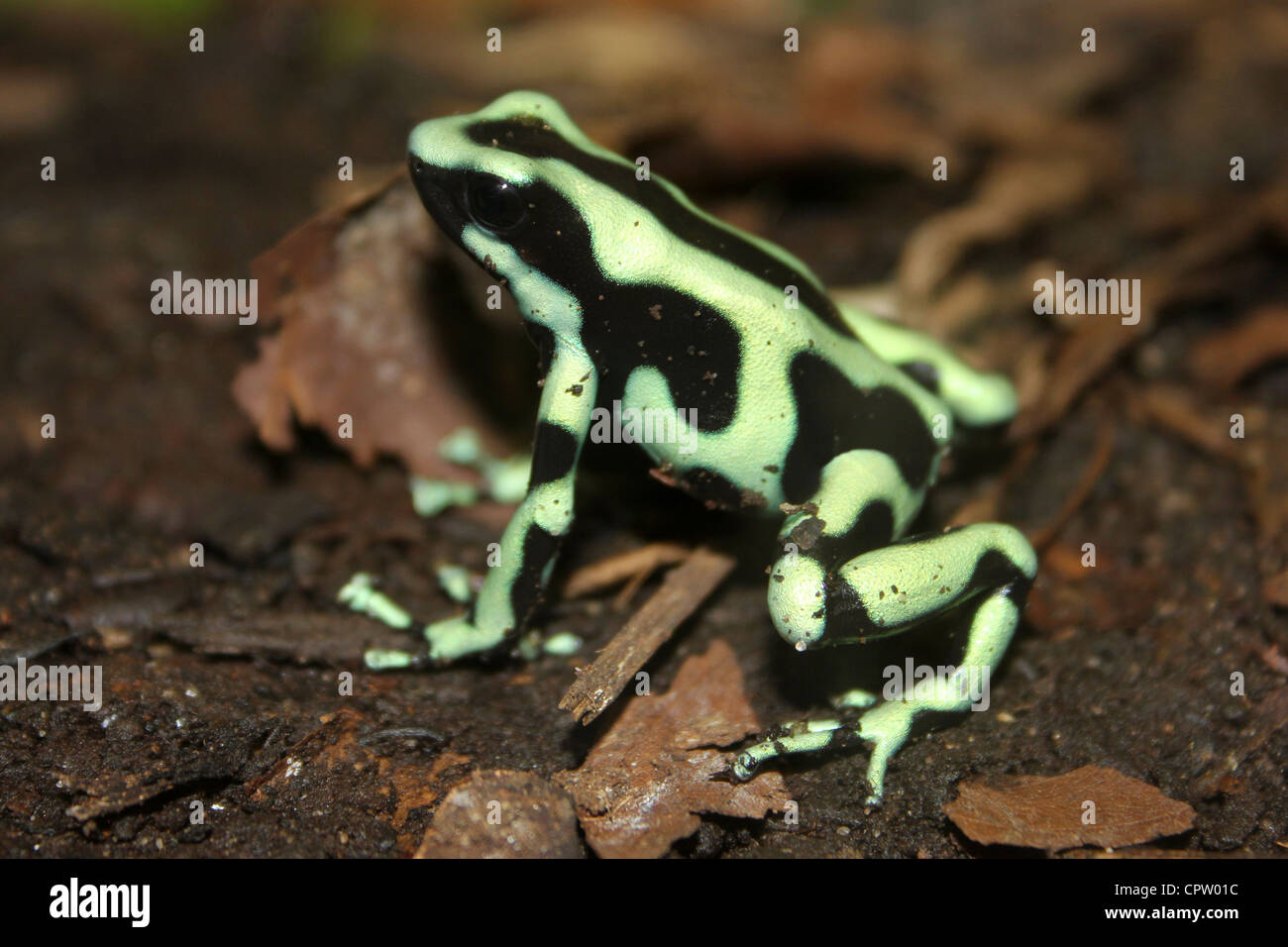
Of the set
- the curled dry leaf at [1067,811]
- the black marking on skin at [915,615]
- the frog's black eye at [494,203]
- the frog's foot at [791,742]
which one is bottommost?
the curled dry leaf at [1067,811]

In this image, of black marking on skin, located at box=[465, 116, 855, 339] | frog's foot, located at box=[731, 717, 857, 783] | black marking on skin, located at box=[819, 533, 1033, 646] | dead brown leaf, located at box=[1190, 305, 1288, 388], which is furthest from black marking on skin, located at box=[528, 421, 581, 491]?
dead brown leaf, located at box=[1190, 305, 1288, 388]

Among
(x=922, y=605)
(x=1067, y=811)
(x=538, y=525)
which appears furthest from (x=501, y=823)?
(x=1067, y=811)

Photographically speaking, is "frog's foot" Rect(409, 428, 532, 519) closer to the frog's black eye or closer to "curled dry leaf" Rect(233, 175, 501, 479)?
"curled dry leaf" Rect(233, 175, 501, 479)

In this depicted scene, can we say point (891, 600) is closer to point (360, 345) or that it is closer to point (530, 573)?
point (530, 573)

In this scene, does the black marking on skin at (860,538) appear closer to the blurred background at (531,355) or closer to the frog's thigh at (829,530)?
the frog's thigh at (829,530)

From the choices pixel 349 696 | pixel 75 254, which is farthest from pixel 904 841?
pixel 75 254

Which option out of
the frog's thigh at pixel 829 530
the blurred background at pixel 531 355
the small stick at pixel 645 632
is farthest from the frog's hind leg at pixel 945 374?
the small stick at pixel 645 632
